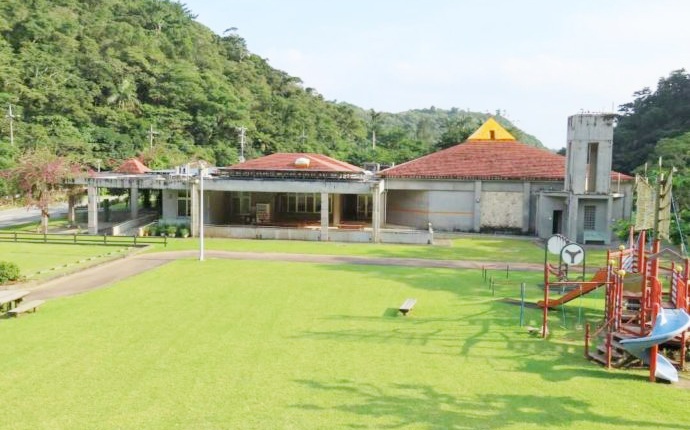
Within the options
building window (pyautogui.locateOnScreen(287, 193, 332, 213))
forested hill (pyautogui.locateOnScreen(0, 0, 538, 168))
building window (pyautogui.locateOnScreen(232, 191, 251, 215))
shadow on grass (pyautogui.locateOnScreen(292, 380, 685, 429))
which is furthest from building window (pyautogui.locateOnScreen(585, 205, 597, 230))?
forested hill (pyautogui.locateOnScreen(0, 0, 538, 168))

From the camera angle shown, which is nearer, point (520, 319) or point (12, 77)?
point (520, 319)

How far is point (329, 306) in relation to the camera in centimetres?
1778

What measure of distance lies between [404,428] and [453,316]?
798 centimetres

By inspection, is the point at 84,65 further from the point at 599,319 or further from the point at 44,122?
the point at 599,319

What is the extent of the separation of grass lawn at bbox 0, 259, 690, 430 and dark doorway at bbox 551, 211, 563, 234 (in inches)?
754

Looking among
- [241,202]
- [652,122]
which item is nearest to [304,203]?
[241,202]

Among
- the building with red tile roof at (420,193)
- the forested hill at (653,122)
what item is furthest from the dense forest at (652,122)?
the building with red tile roof at (420,193)

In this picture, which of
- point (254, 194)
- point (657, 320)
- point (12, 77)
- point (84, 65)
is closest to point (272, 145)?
point (84, 65)

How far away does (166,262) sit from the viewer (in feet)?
85.5

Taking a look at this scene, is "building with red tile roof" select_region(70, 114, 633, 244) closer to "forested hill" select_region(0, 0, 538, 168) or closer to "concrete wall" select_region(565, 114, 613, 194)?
"concrete wall" select_region(565, 114, 613, 194)

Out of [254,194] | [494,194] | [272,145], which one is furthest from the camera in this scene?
[272,145]

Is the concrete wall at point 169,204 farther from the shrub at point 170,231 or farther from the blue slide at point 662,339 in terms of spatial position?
the blue slide at point 662,339

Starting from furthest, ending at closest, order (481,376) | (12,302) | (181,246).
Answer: (181,246) → (12,302) → (481,376)

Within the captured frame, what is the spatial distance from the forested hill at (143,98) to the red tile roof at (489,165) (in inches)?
1147
